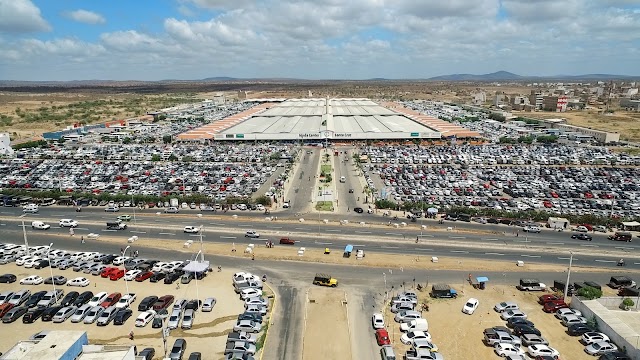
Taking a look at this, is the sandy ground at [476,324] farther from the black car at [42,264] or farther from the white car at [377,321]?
the black car at [42,264]

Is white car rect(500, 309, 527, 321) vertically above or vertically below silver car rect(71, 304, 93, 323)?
below

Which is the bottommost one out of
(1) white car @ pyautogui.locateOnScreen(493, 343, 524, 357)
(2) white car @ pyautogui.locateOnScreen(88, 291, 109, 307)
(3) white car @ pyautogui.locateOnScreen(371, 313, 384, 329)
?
(1) white car @ pyautogui.locateOnScreen(493, 343, 524, 357)

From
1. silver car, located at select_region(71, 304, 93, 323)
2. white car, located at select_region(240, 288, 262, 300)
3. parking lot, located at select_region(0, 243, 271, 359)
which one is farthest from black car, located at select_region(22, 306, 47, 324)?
white car, located at select_region(240, 288, 262, 300)

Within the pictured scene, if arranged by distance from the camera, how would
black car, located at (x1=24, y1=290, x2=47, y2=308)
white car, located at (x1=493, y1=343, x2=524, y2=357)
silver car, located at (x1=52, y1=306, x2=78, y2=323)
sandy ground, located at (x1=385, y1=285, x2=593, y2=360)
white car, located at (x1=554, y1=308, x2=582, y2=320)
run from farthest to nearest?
black car, located at (x1=24, y1=290, x2=47, y2=308) → white car, located at (x1=554, y1=308, x2=582, y2=320) → silver car, located at (x1=52, y1=306, x2=78, y2=323) → sandy ground, located at (x1=385, y1=285, x2=593, y2=360) → white car, located at (x1=493, y1=343, x2=524, y2=357)

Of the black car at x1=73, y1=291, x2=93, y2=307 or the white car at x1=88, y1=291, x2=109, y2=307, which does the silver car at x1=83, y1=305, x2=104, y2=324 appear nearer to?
the white car at x1=88, y1=291, x2=109, y2=307

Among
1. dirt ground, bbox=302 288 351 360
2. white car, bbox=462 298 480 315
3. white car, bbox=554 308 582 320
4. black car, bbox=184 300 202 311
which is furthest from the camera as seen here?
white car, bbox=462 298 480 315

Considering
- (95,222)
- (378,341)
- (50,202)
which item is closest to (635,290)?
(378,341)

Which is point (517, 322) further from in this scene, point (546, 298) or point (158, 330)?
point (158, 330)
